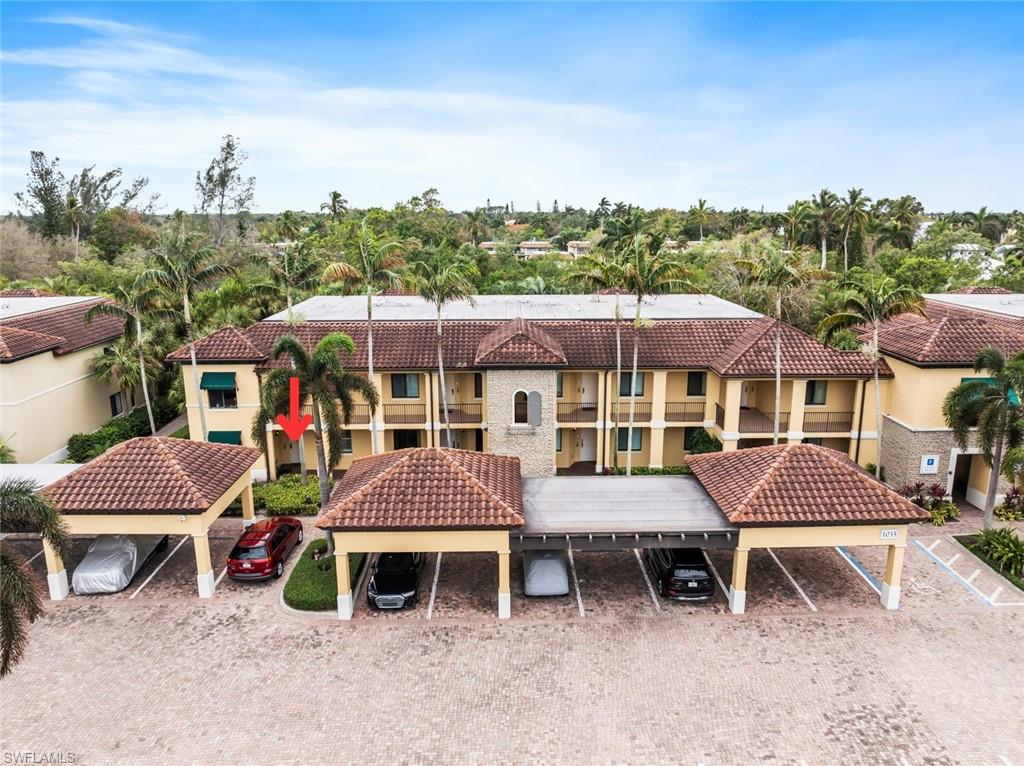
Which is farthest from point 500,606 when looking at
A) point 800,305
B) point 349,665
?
point 800,305

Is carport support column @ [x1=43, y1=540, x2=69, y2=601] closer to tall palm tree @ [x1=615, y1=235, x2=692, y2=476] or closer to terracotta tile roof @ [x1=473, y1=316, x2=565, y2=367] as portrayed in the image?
terracotta tile roof @ [x1=473, y1=316, x2=565, y2=367]

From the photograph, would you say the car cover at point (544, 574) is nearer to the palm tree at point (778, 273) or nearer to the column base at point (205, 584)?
the column base at point (205, 584)

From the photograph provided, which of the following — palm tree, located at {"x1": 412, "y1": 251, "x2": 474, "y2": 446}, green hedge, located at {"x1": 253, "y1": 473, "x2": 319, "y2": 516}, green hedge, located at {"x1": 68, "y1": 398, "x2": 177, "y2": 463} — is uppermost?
palm tree, located at {"x1": 412, "y1": 251, "x2": 474, "y2": 446}

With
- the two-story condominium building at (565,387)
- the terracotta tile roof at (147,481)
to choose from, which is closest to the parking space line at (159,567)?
the terracotta tile roof at (147,481)

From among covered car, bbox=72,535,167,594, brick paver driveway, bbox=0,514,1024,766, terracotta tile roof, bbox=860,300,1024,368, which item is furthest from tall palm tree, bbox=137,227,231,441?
terracotta tile roof, bbox=860,300,1024,368

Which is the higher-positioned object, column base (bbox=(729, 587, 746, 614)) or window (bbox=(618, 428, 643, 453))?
window (bbox=(618, 428, 643, 453))

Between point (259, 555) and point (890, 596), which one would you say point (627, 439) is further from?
point (259, 555)

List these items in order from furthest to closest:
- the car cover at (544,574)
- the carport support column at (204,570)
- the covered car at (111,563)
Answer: the covered car at (111,563)
the carport support column at (204,570)
the car cover at (544,574)

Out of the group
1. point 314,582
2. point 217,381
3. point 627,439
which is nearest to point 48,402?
point 217,381
